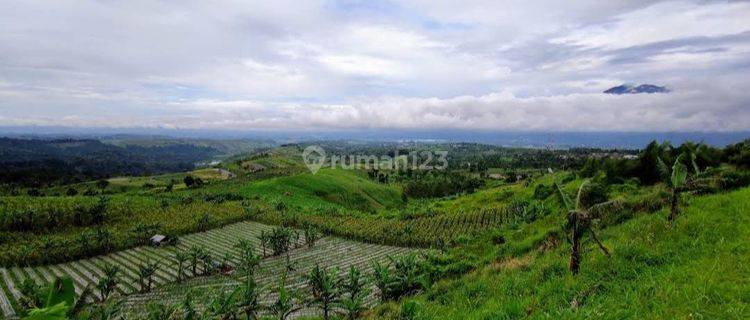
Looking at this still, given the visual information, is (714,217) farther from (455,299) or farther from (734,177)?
(455,299)

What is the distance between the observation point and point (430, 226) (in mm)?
49438

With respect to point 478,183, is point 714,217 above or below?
above

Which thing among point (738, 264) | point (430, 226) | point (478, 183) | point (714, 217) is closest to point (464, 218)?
point (430, 226)

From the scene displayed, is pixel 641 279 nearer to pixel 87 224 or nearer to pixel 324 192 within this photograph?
pixel 87 224

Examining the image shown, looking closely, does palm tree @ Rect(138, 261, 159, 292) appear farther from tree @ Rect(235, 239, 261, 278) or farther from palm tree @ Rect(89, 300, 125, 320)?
palm tree @ Rect(89, 300, 125, 320)

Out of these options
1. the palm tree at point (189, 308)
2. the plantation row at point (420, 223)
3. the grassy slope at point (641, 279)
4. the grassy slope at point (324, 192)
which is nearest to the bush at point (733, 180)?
the grassy slope at point (641, 279)

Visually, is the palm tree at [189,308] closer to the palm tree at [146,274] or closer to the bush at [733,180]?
the palm tree at [146,274]

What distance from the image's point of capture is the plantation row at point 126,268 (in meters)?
30.1

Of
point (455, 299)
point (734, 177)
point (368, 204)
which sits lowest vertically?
point (368, 204)

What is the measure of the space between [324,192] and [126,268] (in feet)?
197

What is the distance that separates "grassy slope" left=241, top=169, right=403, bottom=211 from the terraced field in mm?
32866

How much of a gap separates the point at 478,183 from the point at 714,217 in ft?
336

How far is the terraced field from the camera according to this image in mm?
30906

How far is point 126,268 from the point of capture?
36.2 metres
